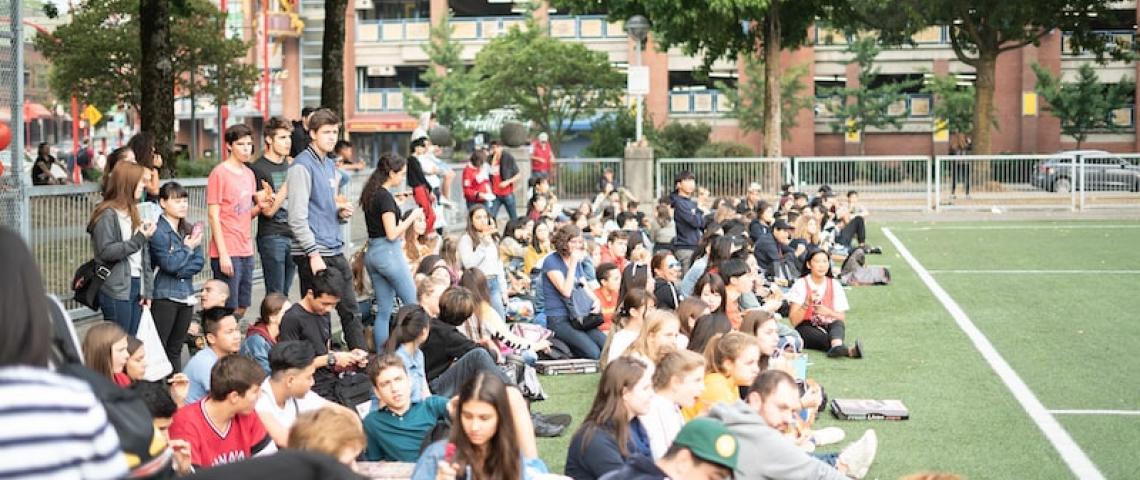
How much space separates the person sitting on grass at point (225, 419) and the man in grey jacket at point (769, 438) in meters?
2.25

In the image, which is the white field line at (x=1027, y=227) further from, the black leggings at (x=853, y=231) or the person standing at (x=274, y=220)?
the person standing at (x=274, y=220)

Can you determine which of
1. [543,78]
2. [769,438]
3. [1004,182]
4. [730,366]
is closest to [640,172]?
[1004,182]

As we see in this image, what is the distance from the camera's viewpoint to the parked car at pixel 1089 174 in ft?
106

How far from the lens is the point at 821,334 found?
556 inches

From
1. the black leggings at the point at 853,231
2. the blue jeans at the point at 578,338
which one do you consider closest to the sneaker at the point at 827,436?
the blue jeans at the point at 578,338

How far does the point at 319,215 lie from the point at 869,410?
14.2ft

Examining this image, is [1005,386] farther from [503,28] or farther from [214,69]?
[503,28]

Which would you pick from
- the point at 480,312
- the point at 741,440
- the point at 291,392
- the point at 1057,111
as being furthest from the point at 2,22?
the point at 1057,111

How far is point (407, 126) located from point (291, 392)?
57.7 meters

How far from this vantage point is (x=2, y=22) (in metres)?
9.88

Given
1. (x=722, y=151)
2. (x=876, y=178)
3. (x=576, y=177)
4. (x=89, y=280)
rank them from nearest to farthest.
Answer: (x=89, y=280), (x=576, y=177), (x=876, y=178), (x=722, y=151)

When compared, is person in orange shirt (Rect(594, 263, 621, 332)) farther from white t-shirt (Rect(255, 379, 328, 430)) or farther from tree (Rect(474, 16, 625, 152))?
tree (Rect(474, 16, 625, 152))

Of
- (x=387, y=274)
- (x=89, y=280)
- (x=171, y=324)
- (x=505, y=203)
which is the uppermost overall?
(x=505, y=203)

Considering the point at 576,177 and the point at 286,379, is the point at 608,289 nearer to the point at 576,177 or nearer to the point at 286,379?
the point at 286,379
